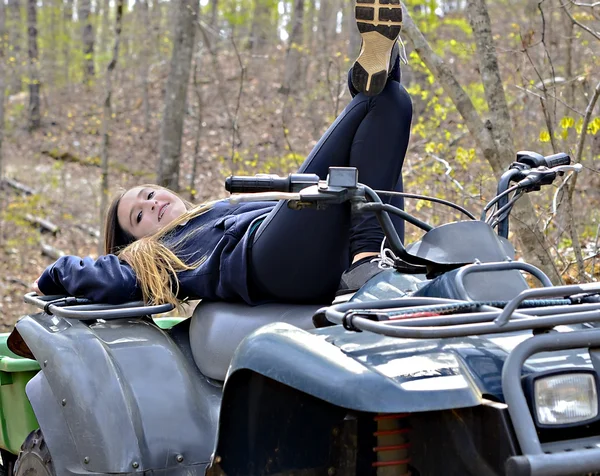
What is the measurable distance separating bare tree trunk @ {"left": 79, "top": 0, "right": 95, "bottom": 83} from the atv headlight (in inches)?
790

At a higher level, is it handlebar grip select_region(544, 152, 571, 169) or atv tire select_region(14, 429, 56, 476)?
handlebar grip select_region(544, 152, 571, 169)

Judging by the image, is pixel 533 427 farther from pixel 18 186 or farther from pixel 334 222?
pixel 18 186

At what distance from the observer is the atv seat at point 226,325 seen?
2904 mm

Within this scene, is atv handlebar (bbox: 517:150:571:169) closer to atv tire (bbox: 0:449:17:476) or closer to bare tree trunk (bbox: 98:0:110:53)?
atv tire (bbox: 0:449:17:476)

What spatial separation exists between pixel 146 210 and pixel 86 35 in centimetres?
1878

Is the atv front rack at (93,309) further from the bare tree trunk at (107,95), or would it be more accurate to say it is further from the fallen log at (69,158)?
the fallen log at (69,158)

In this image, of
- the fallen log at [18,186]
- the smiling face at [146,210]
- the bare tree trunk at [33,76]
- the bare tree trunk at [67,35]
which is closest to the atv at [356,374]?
the smiling face at [146,210]

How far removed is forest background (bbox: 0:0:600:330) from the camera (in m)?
4.88

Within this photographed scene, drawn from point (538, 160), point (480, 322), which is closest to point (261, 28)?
point (538, 160)

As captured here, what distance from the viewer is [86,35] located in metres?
21.3

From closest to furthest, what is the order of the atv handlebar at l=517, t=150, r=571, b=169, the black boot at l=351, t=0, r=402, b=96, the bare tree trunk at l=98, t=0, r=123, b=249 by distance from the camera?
the atv handlebar at l=517, t=150, r=571, b=169, the black boot at l=351, t=0, r=402, b=96, the bare tree trunk at l=98, t=0, r=123, b=249

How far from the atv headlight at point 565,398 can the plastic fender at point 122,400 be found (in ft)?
4.53

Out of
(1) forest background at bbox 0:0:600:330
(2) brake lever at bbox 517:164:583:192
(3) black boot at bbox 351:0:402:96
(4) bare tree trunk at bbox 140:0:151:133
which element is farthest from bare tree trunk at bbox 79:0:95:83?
(2) brake lever at bbox 517:164:583:192

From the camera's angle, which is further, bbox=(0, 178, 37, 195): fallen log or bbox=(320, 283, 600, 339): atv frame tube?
bbox=(0, 178, 37, 195): fallen log
